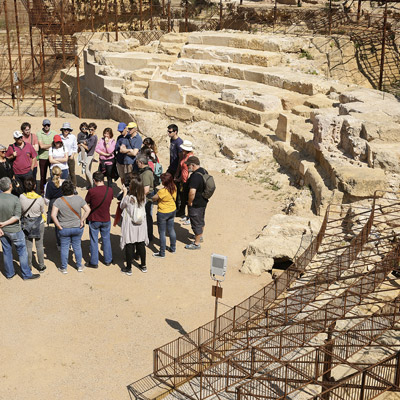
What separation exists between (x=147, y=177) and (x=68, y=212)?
1.59m

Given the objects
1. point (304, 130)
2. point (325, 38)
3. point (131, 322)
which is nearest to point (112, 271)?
point (131, 322)

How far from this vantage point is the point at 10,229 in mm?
7633

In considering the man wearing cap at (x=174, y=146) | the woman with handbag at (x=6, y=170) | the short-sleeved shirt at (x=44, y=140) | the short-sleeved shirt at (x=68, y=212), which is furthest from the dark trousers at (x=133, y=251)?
the short-sleeved shirt at (x=44, y=140)

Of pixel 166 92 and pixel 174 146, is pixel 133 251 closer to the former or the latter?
pixel 174 146

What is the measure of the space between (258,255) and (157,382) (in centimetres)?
302

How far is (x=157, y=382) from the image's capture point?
6.12 meters

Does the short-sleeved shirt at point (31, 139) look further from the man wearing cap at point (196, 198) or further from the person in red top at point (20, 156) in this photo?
the man wearing cap at point (196, 198)

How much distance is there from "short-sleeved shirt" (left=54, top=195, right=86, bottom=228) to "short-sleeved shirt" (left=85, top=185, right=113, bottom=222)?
0.21m

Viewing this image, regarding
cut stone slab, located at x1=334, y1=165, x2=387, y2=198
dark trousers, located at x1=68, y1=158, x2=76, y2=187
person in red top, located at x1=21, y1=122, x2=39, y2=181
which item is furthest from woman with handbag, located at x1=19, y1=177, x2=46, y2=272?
cut stone slab, located at x1=334, y1=165, x2=387, y2=198

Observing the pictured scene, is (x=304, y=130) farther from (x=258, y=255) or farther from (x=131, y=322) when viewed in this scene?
(x=131, y=322)

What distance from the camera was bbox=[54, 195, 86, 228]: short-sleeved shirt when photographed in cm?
784

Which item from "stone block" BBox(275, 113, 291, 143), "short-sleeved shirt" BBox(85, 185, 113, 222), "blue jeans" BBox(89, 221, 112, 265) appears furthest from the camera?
"stone block" BBox(275, 113, 291, 143)

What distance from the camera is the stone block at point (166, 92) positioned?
53.4ft

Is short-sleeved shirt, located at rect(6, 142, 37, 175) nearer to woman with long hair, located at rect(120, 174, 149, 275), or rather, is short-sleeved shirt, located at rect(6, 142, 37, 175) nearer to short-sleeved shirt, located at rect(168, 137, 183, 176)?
short-sleeved shirt, located at rect(168, 137, 183, 176)
